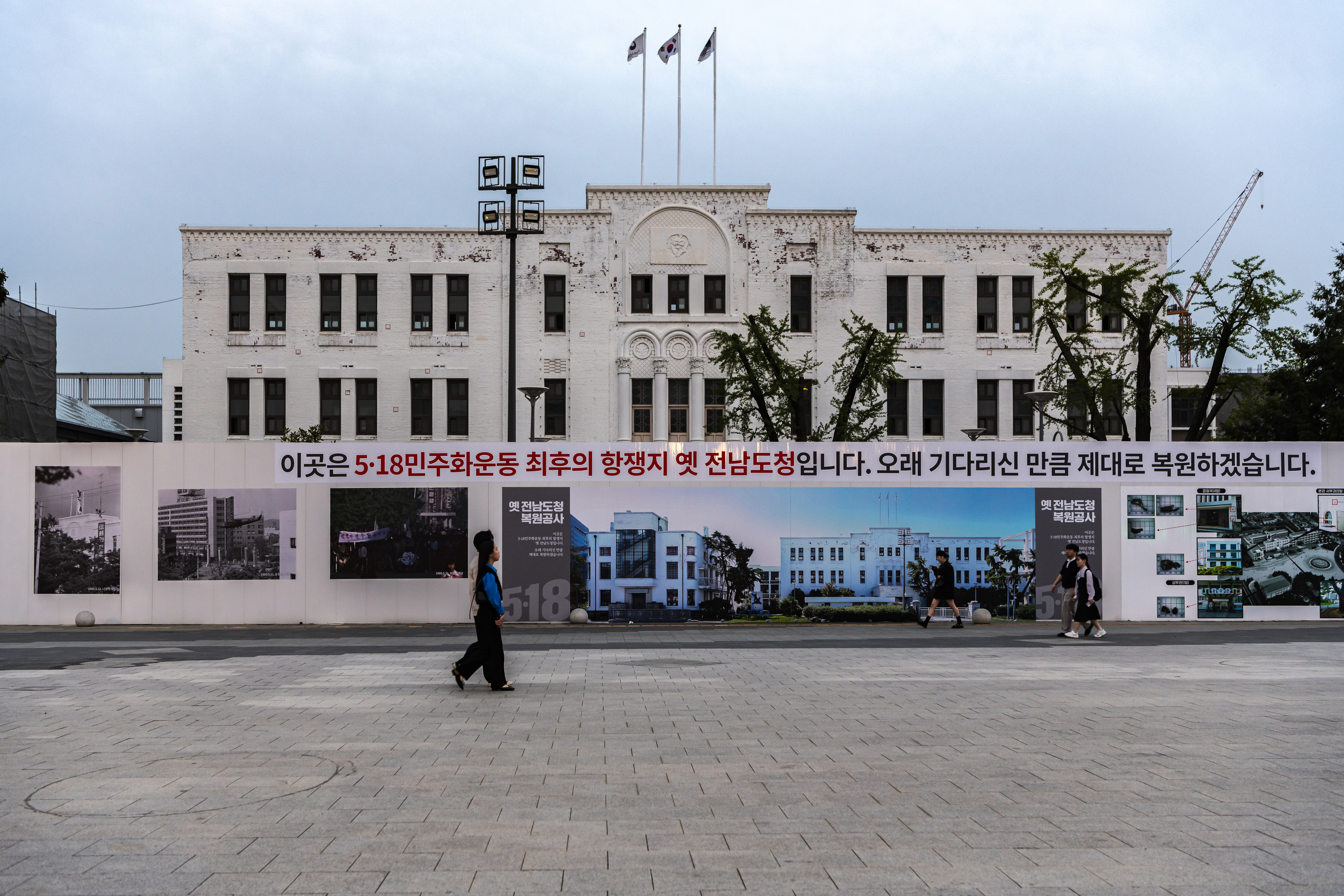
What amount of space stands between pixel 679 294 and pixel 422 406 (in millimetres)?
11212

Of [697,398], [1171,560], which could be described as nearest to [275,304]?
[697,398]

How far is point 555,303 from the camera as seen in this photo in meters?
44.1

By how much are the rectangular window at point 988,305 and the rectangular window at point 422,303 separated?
22.0 metres

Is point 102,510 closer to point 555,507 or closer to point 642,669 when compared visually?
point 555,507

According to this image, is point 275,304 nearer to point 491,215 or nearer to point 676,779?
point 491,215

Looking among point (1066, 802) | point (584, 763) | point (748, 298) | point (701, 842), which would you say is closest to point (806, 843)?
point (701, 842)

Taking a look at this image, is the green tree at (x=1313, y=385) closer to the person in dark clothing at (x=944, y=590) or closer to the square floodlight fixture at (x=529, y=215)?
the person in dark clothing at (x=944, y=590)

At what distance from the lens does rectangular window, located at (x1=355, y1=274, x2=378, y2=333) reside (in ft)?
144

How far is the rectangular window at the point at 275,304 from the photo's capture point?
43.9 m

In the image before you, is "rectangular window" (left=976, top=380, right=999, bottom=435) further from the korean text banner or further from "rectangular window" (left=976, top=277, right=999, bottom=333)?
the korean text banner

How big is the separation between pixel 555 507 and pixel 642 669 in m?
8.58

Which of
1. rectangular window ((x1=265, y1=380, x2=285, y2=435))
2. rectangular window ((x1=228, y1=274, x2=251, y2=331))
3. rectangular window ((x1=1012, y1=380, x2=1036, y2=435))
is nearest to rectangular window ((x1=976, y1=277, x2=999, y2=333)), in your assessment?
rectangular window ((x1=1012, y1=380, x2=1036, y2=435))

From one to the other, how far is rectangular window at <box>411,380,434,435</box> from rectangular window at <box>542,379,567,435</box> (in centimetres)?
453

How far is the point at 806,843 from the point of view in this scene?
6.08 metres
